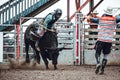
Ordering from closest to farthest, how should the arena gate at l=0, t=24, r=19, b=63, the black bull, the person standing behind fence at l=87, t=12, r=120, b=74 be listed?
the person standing behind fence at l=87, t=12, r=120, b=74, the black bull, the arena gate at l=0, t=24, r=19, b=63

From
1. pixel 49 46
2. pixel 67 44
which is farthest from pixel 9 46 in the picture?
pixel 49 46

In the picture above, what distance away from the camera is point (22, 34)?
16.0 m

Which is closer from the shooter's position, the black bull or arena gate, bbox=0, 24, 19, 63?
the black bull

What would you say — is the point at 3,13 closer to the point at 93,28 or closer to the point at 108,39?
the point at 93,28

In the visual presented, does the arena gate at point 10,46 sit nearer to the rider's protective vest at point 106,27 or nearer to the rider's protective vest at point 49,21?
the rider's protective vest at point 49,21

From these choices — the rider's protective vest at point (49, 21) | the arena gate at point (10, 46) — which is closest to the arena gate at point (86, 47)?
the arena gate at point (10, 46)

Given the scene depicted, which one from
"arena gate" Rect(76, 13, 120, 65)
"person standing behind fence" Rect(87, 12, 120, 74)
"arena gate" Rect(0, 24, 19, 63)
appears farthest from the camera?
"arena gate" Rect(76, 13, 120, 65)

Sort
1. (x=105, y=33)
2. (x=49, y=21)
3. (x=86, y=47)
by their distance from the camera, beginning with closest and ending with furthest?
(x=105, y=33) → (x=49, y=21) → (x=86, y=47)

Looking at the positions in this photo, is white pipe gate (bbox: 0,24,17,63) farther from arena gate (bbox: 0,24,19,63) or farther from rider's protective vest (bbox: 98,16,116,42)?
rider's protective vest (bbox: 98,16,116,42)

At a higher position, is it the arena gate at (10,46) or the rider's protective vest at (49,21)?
the rider's protective vest at (49,21)

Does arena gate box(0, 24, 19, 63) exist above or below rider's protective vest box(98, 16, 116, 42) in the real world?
below

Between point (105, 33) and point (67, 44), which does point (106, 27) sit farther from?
point (67, 44)

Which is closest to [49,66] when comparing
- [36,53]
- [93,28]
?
[36,53]

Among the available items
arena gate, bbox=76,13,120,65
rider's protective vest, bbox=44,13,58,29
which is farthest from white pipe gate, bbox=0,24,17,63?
rider's protective vest, bbox=44,13,58,29
